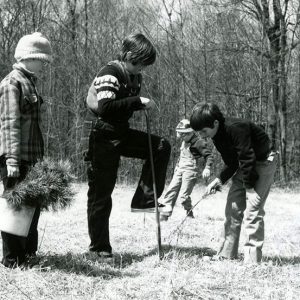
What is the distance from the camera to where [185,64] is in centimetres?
1593

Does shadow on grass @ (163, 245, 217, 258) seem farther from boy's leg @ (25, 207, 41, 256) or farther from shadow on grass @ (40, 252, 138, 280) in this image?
boy's leg @ (25, 207, 41, 256)

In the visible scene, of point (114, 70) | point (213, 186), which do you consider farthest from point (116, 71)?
point (213, 186)

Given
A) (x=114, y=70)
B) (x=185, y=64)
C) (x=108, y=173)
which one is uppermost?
(x=185, y=64)

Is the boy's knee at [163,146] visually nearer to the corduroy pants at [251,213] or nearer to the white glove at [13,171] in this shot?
the corduroy pants at [251,213]

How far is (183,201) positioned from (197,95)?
330 inches

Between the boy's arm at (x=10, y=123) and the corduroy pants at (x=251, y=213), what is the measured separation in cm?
205

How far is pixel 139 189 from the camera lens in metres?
4.69

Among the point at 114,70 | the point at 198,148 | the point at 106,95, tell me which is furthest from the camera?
the point at 198,148

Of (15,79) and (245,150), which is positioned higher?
(15,79)

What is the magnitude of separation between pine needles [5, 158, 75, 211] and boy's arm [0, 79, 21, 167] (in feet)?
0.62

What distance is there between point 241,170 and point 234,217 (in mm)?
530

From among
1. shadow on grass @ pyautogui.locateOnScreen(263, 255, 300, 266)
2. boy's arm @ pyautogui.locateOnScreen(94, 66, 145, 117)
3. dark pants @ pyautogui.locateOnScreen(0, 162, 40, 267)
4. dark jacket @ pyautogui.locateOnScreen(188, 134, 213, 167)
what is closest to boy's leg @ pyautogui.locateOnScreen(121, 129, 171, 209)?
boy's arm @ pyautogui.locateOnScreen(94, 66, 145, 117)

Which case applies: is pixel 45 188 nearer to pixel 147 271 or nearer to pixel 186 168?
pixel 147 271

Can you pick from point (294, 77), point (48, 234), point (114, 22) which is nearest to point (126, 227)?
point (48, 234)
